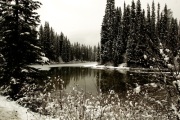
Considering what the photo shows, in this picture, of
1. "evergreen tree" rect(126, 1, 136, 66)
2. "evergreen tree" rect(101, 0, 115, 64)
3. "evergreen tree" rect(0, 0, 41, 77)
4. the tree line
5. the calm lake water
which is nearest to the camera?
"evergreen tree" rect(0, 0, 41, 77)

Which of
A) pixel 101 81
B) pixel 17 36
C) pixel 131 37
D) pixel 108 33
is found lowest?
pixel 101 81

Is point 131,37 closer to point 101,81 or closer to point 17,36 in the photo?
point 101,81

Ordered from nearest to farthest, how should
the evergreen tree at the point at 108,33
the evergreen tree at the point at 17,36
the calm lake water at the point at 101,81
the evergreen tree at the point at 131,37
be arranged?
1. the evergreen tree at the point at 17,36
2. the calm lake water at the point at 101,81
3. the evergreen tree at the point at 131,37
4. the evergreen tree at the point at 108,33

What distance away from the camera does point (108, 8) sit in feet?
225

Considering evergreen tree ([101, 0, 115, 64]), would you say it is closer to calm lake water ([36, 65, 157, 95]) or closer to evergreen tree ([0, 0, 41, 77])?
calm lake water ([36, 65, 157, 95])

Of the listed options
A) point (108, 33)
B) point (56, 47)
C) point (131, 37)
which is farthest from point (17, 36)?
point (56, 47)

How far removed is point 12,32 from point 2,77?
7.85 ft

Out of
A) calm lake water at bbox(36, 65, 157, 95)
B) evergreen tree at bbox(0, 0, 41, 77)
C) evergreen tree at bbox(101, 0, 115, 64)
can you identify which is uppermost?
evergreen tree at bbox(101, 0, 115, 64)

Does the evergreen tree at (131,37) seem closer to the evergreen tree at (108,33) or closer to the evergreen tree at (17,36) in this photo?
the evergreen tree at (108,33)

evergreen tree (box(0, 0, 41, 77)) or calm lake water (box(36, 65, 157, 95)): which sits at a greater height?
evergreen tree (box(0, 0, 41, 77))

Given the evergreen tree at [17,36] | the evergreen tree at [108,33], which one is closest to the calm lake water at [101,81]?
the evergreen tree at [17,36]

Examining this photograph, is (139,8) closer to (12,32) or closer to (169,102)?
(12,32)

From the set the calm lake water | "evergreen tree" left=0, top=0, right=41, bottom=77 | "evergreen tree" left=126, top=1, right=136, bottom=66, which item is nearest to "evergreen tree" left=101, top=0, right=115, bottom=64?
"evergreen tree" left=126, top=1, right=136, bottom=66

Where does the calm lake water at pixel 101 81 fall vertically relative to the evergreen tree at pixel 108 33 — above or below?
below
